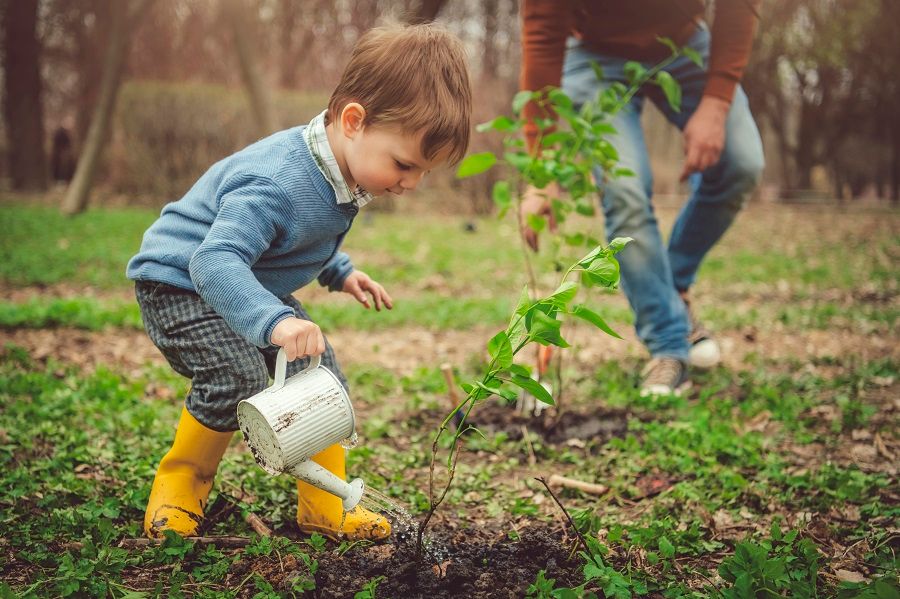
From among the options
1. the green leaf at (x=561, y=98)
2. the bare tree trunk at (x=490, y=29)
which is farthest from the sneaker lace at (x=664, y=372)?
the bare tree trunk at (x=490, y=29)

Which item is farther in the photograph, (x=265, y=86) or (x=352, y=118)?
(x=265, y=86)

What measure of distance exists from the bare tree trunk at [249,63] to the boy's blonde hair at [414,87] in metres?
6.95

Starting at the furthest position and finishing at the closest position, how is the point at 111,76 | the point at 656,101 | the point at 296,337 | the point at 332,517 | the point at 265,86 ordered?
the point at 111,76, the point at 265,86, the point at 656,101, the point at 332,517, the point at 296,337

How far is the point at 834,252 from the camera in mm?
8398

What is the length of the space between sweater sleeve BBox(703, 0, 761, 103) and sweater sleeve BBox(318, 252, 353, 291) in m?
1.71

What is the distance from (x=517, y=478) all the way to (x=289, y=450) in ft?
3.28

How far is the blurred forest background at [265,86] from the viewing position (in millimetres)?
11656

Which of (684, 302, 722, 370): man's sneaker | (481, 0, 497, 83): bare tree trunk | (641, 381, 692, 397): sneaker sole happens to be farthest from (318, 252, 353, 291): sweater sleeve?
(481, 0, 497, 83): bare tree trunk

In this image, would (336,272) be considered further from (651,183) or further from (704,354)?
(704,354)

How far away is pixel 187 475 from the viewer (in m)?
1.92

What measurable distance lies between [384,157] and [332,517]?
0.91 metres

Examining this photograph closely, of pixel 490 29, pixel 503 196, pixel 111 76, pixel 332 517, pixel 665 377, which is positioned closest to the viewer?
pixel 332 517

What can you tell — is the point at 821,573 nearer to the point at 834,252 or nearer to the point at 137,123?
the point at 834,252

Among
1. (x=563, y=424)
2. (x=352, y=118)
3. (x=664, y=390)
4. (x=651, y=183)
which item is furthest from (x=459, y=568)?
(x=651, y=183)
